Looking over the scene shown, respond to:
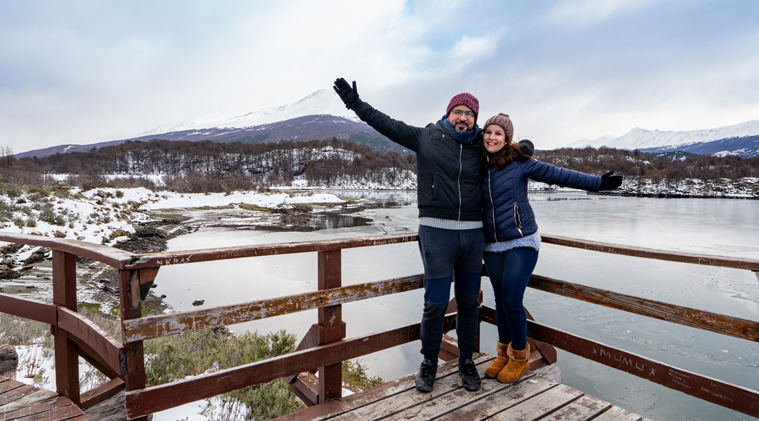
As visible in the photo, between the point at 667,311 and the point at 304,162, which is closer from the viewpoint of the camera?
the point at 667,311

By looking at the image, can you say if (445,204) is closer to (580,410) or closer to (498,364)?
(498,364)

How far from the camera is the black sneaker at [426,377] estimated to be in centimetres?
238

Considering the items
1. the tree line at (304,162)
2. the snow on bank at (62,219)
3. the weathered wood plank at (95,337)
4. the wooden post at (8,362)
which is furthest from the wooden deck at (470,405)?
the tree line at (304,162)

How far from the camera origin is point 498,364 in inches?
102

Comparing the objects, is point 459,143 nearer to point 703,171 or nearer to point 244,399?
point 244,399

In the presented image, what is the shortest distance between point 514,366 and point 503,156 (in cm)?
137

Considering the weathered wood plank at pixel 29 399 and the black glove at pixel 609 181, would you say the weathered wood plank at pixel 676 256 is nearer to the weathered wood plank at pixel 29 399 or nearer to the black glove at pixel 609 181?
the black glove at pixel 609 181

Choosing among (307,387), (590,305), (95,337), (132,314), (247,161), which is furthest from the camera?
(247,161)

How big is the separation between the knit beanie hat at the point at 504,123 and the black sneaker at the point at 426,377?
5.13 ft

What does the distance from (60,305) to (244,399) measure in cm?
173

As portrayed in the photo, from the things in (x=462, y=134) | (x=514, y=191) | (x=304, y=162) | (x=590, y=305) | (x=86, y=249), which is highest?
(x=304, y=162)

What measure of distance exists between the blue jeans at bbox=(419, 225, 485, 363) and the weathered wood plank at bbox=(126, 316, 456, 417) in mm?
313

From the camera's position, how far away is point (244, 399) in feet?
10.9

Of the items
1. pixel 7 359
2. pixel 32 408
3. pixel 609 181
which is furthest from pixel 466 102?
pixel 7 359
